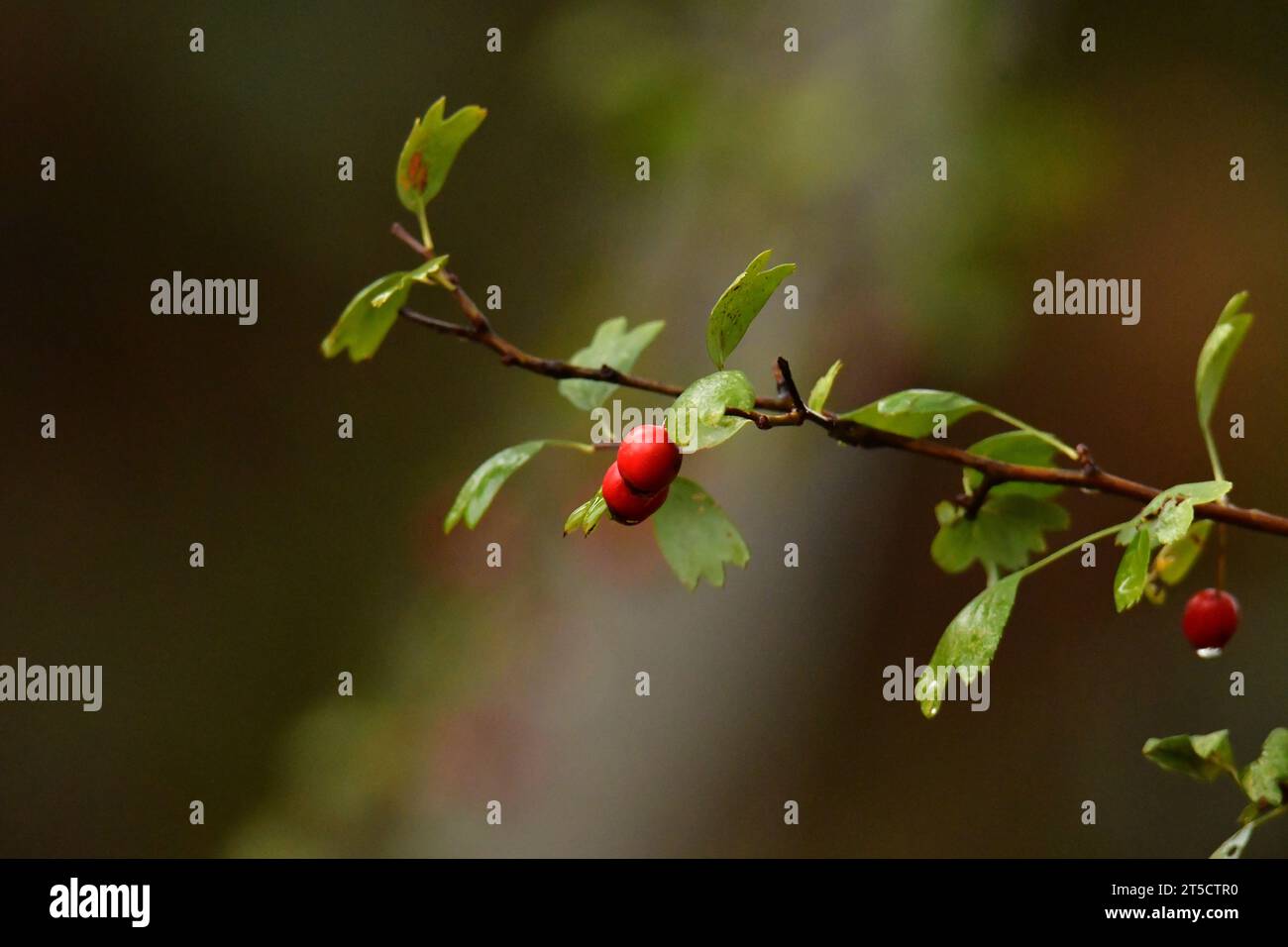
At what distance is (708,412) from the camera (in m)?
0.48

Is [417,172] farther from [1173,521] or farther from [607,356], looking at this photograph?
[1173,521]

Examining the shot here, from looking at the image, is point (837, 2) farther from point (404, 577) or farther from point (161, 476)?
point (161, 476)

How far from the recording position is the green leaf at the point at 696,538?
0.67m

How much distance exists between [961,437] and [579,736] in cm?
77

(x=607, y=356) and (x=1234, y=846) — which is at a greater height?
(x=607, y=356)

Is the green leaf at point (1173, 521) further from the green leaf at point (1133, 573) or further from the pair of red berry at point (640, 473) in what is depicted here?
the pair of red berry at point (640, 473)

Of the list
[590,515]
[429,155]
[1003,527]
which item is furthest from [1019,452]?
[429,155]

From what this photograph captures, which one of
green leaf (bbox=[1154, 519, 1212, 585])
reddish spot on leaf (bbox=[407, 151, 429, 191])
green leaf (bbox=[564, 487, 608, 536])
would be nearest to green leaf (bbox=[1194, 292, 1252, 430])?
green leaf (bbox=[1154, 519, 1212, 585])

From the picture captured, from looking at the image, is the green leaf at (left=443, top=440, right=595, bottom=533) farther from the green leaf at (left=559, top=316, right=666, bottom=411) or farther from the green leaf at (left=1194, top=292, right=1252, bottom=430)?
the green leaf at (left=1194, top=292, right=1252, bottom=430)

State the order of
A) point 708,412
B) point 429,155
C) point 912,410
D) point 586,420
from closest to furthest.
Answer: point 708,412 < point 912,410 < point 429,155 < point 586,420

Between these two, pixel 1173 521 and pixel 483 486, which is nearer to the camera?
pixel 1173 521

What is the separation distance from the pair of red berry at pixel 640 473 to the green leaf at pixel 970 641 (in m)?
0.15

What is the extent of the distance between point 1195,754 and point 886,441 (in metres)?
0.21

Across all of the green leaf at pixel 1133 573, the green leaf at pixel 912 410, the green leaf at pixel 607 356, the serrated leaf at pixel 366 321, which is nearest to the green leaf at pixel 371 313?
the serrated leaf at pixel 366 321
